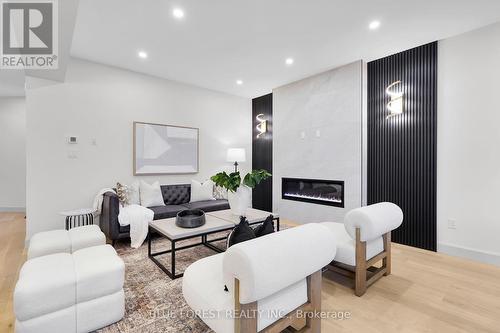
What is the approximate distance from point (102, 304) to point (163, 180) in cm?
295

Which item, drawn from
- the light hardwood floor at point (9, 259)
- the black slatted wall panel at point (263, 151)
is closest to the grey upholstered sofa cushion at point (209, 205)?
the black slatted wall panel at point (263, 151)

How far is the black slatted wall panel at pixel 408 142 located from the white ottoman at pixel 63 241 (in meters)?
3.79

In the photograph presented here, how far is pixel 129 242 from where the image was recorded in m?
3.43

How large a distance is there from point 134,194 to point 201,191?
1.19 m

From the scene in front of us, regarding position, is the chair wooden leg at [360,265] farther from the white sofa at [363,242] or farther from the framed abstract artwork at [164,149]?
the framed abstract artwork at [164,149]

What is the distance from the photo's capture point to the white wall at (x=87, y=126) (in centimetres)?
329

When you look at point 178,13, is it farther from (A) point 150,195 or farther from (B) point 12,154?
(B) point 12,154

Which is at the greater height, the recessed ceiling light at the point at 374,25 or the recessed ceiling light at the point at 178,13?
the recessed ceiling light at the point at 178,13

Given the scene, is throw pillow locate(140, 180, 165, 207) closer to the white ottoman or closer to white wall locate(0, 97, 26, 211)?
the white ottoman

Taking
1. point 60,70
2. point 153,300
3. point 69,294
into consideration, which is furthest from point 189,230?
point 60,70

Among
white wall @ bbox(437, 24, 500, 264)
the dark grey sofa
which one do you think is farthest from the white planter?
white wall @ bbox(437, 24, 500, 264)

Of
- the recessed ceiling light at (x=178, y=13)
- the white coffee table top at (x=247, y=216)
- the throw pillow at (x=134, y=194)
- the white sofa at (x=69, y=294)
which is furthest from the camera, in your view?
the throw pillow at (x=134, y=194)

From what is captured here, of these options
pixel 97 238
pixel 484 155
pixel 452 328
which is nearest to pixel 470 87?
pixel 484 155

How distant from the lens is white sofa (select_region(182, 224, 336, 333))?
107cm
